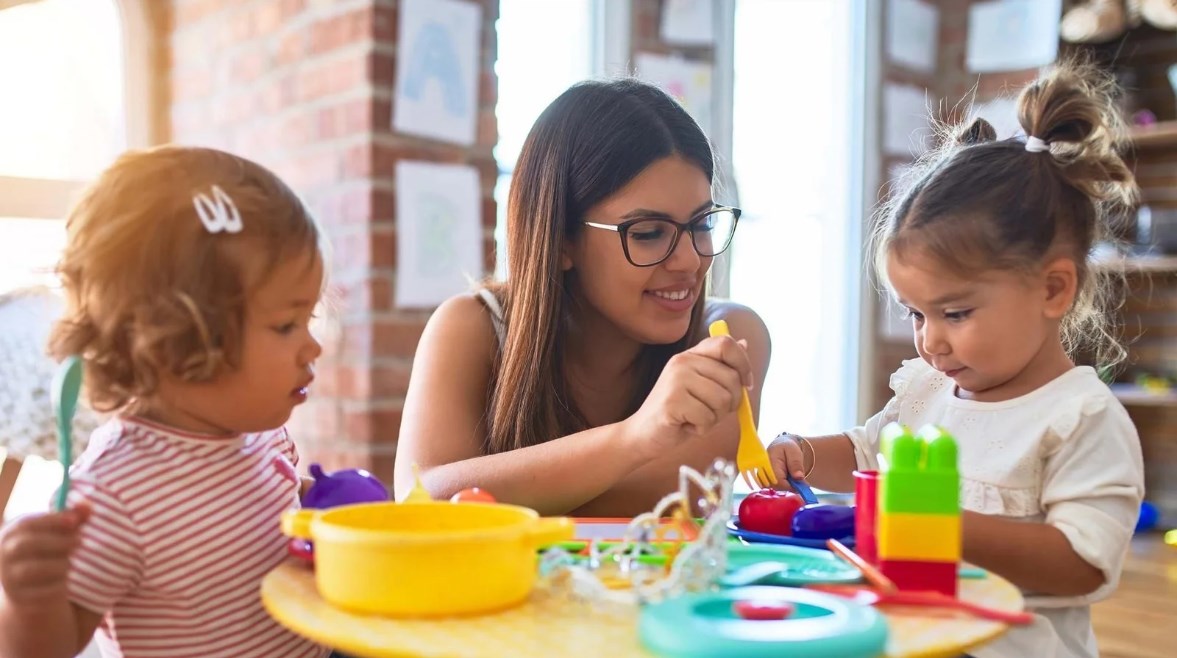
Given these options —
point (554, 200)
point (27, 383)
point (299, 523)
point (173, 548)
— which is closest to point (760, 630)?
point (299, 523)

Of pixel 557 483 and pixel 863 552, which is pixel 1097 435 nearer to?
pixel 863 552

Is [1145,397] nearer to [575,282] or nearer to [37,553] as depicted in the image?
[575,282]

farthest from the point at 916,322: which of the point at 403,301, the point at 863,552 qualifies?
the point at 403,301

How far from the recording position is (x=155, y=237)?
2.54ft

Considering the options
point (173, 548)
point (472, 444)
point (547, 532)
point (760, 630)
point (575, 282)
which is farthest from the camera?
point (575, 282)

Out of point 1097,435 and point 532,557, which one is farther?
point 1097,435

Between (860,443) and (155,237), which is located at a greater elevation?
(155,237)

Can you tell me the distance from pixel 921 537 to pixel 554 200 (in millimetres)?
757

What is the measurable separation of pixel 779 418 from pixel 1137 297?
4.53 feet

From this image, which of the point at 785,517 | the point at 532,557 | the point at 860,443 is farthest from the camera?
the point at 860,443

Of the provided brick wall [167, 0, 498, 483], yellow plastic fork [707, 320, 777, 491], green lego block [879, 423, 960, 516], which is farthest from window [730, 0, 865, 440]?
green lego block [879, 423, 960, 516]

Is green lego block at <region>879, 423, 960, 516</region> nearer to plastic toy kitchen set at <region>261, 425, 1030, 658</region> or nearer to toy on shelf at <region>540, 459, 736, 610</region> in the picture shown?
plastic toy kitchen set at <region>261, 425, 1030, 658</region>

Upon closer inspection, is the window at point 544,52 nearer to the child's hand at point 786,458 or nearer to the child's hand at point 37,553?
the child's hand at point 786,458

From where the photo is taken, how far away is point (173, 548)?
761mm
